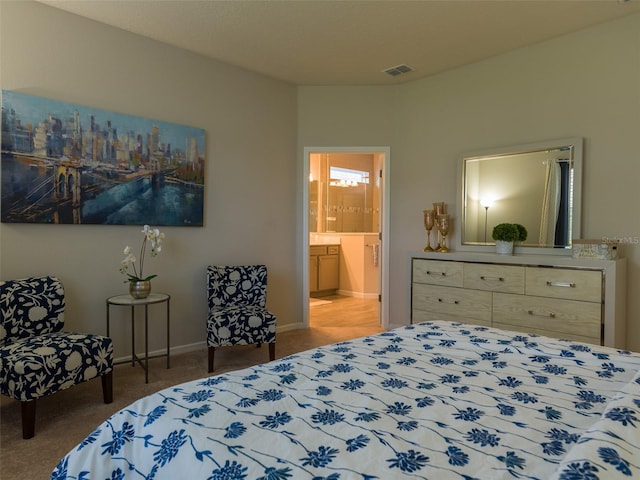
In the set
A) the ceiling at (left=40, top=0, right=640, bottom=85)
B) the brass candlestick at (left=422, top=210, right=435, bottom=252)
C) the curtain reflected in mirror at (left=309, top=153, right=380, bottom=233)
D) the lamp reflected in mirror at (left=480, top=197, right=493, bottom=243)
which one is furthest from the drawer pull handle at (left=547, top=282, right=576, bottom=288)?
the curtain reflected in mirror at (left=309, top=153, right=380, bottom=233)

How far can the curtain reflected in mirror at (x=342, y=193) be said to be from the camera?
7707mm

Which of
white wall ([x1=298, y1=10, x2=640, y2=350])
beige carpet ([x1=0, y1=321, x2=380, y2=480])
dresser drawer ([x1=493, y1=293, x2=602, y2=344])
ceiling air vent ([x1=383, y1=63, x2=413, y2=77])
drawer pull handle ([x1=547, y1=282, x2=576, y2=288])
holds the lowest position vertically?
beige carpet ([x1=0, y1=321, x2=380, y2=480])

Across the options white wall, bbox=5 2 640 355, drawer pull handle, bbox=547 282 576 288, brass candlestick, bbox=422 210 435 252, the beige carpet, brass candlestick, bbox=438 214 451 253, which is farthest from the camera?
brass candlestick, bbox=422 210 435 252

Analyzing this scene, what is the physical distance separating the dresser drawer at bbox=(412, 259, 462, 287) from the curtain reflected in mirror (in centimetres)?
385

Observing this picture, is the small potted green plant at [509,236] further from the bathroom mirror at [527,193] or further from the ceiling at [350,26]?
the ceiling at [350,26]

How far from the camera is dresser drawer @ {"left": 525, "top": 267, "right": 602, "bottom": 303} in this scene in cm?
286

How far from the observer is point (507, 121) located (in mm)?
3854

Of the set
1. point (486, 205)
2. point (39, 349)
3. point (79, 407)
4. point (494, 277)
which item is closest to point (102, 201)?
point (39, 349)

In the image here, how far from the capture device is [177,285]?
151 inches

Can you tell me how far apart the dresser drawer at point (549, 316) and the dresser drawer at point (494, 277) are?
0.22 feet

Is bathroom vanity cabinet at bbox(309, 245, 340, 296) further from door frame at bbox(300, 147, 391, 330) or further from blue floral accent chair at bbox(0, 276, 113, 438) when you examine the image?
blue floral accent chair at bbox(0, 276, 113, 438)

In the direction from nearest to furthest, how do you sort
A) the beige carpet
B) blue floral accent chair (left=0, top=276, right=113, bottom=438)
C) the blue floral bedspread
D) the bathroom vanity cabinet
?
the blue floral bedspread → the beige carpet → blue floral accent chair (left=0, top=276, right=113, bottom=438) → the bathroom vanity cabinet

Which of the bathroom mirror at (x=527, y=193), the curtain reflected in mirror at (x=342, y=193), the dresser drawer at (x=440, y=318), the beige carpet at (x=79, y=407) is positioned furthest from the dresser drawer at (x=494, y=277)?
the curtain reflected in mirror at (x=342, y=193)

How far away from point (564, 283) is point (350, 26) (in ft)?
8.55
